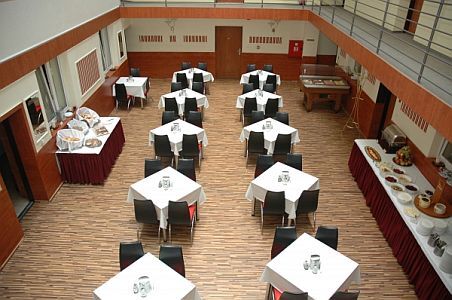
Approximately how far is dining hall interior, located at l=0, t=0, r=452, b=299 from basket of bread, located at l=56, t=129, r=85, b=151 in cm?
5

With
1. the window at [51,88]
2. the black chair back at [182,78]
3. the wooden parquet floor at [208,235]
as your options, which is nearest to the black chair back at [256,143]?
the wooden parquet floor at [208,235]

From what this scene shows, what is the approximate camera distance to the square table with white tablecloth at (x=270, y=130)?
9.30 meters

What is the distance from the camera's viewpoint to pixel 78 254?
6.88 metres

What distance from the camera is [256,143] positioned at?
30.6ft

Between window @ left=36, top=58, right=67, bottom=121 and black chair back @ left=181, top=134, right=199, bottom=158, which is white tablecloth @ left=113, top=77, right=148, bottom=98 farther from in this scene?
black chair back @ left=181, top=134, right=199, bottom=158

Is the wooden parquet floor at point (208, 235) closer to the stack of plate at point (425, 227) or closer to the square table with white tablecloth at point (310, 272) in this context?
the square table with white tablecloth at point (310, 272)

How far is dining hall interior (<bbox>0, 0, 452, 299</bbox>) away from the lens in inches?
228

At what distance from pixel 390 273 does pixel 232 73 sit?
11392 mm

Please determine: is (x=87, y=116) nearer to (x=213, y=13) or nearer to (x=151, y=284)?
(x=151, y=284)

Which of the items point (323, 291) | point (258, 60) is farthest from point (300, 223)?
point (258, 60)

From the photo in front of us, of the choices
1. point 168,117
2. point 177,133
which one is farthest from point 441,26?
point 168,117

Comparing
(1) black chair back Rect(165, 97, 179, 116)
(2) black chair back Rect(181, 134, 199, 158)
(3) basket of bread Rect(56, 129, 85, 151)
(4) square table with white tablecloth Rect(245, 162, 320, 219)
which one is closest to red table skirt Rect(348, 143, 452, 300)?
(4) square table with white tablecloth Rect(245, 162, 320, 219)

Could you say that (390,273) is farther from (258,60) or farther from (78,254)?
(258,60)

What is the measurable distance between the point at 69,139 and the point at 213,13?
758 cm
